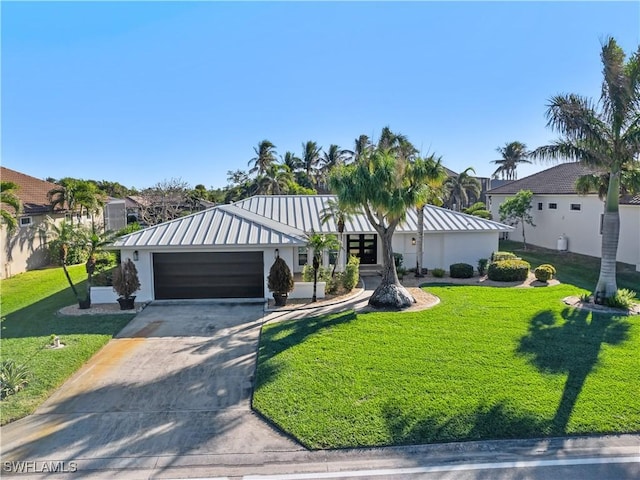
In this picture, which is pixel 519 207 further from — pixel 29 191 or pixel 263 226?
pixel 29 191

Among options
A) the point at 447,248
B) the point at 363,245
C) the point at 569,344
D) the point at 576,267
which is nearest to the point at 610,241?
the point at 569,344

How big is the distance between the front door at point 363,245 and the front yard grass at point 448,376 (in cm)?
924

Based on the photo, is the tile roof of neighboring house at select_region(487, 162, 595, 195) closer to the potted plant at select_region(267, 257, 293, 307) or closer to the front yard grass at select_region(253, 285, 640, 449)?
the front yard grass at select_region(253, 285, 640, 449)

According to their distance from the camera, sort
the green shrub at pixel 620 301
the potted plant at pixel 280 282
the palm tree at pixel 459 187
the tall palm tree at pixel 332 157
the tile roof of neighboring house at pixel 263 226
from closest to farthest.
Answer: the green shrub at pixel 620 301
the potted plant at pixel 280 282
the tile roof of neighboring house at pixel 263 226
the palm tree at pixel 459 187
the tall palm tree at pixel 332 157

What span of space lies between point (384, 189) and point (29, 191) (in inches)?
962

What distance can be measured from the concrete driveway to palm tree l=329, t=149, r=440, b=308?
5577 millimetres

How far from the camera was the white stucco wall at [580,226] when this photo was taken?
2236 cm

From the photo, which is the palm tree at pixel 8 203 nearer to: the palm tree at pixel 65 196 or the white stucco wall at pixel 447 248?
the palm tree at pixel 65 196

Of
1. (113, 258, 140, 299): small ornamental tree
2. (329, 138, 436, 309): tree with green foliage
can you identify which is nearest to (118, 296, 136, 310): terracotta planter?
(113, 258, 140, 299): small ornamental tree

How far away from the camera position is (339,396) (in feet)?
26.8

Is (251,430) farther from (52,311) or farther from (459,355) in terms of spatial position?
(52,311)

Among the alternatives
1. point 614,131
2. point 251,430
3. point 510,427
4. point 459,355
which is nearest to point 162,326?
point 251,430

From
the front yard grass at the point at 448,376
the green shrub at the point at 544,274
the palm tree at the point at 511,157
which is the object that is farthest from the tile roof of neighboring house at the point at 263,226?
the palm tree at the point at 511,157

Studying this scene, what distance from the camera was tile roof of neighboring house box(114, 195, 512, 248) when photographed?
1590 cm
